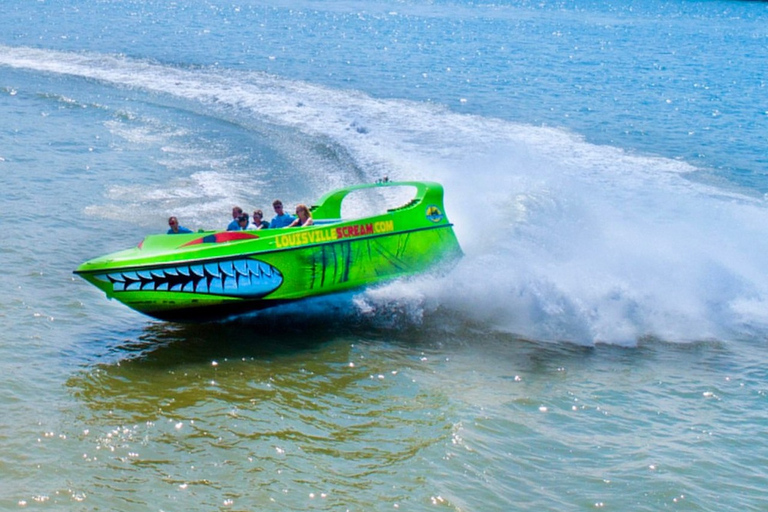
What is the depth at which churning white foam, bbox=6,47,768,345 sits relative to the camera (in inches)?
506

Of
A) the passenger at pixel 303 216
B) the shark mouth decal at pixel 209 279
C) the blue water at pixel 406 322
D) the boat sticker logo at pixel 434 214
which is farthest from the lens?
the boat sticker logo at pixel 434 214

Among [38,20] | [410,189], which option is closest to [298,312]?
[410,189]

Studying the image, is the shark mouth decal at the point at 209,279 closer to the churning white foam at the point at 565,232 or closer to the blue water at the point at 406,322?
the blue water at the point at 406,322

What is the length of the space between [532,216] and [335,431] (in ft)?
24.8

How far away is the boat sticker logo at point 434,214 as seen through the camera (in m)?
13.3

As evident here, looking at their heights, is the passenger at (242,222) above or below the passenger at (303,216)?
below

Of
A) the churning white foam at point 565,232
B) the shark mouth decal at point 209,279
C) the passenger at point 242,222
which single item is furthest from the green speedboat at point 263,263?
the passenger at point 242,222

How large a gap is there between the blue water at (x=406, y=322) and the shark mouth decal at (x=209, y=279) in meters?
0.76

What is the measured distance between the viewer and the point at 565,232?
15.2m

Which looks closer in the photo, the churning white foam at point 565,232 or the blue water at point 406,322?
the blue water at point 406,322

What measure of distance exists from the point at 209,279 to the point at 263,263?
2.49 feet

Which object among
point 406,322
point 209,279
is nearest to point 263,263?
point 209,279

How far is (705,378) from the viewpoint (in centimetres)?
1130

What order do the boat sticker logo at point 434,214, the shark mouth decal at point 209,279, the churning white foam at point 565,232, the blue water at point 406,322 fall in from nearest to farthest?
the blue water at point 406,322
the shark mouth decal at point 209,279
the churning white foam at point 565,232
the boat sticker logo at point 434,214
